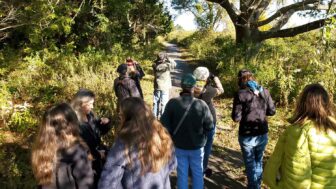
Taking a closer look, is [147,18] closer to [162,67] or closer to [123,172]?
[162,67]

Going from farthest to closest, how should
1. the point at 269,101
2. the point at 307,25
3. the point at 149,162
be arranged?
the point at 307,25 < the point at 269,101 < the point at 149,162

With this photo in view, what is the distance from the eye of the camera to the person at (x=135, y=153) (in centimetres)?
281

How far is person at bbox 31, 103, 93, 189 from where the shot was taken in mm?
2916

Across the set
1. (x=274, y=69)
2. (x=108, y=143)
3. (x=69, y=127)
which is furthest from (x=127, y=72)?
(x=274, y=69)

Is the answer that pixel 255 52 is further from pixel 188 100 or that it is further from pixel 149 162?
pixel 149 162

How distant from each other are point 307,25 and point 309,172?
12011mm

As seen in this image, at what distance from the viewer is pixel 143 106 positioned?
116 inches

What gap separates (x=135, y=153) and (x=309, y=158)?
1550 millimetres

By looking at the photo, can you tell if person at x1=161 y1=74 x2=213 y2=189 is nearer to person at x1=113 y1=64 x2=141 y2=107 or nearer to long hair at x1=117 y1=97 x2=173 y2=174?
long hair at x1=117 y1=97 x2=173 y2=174

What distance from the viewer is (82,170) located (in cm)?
299

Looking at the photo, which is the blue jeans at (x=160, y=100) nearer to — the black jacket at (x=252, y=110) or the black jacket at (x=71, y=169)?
the black jacket at (x=252, y=110)

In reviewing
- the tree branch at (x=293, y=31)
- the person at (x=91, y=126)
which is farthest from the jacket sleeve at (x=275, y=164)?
the tree branch at (x=293, y=31)

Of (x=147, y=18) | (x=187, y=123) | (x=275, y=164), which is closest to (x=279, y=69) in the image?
(x=187, y=123)

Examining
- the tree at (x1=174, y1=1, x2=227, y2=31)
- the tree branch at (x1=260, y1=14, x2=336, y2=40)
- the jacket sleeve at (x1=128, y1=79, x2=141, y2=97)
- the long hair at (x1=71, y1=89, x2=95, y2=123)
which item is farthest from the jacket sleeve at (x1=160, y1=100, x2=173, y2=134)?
the tree at (x1=174, y1=1, x2=227, y2=31)
